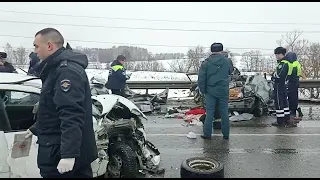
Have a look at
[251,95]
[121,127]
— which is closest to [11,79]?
[121,127]

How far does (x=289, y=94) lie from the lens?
855 cm

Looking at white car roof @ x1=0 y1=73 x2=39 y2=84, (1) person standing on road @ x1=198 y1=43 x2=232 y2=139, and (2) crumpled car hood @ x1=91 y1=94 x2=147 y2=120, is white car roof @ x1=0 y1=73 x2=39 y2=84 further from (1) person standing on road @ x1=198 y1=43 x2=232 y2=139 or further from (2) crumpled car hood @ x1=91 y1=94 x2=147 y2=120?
(1) person standing on road @ x1=198 y1=43 x2=232 y2=139

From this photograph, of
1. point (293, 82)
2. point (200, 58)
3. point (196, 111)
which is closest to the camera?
point (293, 82)

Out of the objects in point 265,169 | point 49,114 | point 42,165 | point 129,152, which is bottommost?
point 265,169

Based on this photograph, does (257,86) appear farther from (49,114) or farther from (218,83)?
(49,114)


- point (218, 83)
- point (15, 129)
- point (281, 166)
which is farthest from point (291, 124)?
point (15, 129)

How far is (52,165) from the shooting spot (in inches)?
96.0

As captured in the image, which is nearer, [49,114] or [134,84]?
[49,114]

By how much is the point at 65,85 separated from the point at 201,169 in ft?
8.71

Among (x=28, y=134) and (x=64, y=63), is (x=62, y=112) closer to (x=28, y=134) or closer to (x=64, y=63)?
(x=64, y=63)

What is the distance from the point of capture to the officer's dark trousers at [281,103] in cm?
796

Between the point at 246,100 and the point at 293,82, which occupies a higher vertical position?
the point at 293,82

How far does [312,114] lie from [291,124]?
75.3 inches

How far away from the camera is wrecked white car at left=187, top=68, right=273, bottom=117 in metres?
8.92
